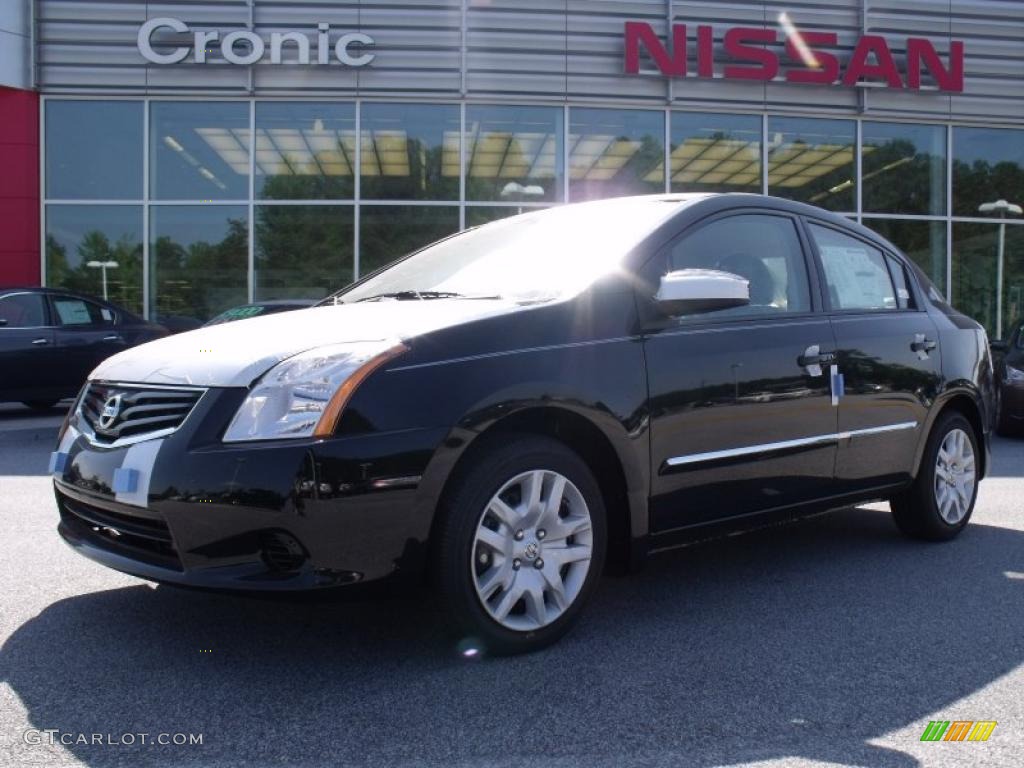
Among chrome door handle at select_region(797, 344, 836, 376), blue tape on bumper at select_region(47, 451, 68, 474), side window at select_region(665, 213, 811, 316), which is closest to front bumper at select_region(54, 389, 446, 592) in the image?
blue tape on bumper at select_region(47, 451, 68, 474)

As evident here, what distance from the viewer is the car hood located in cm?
295

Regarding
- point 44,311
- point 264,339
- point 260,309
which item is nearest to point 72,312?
point 44,311

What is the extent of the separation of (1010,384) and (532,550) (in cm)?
814

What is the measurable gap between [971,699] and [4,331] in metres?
9.92

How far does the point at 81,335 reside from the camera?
1055 cm

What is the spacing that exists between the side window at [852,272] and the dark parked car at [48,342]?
328 inches

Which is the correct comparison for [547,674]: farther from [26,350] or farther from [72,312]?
[72,312]

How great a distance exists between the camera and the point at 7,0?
1397cm

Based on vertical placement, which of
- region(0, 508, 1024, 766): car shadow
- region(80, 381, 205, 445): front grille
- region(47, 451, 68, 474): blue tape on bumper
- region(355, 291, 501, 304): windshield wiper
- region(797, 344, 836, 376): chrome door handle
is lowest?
region(0, 508, 1024, 766): car shadow

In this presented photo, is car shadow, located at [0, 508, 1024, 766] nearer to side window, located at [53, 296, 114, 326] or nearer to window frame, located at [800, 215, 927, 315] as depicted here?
window frame, located at [800, 215, 927, 315]

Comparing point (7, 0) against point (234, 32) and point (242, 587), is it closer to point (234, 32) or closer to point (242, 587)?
point (234, 32)

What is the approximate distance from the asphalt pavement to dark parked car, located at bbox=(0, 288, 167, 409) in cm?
660

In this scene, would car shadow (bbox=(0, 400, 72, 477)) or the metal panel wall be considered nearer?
car shadow (bbox=(0, 400, 72, 477))

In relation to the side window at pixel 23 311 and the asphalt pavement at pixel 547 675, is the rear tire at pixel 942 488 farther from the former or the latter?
the side window at pixel 23 311
